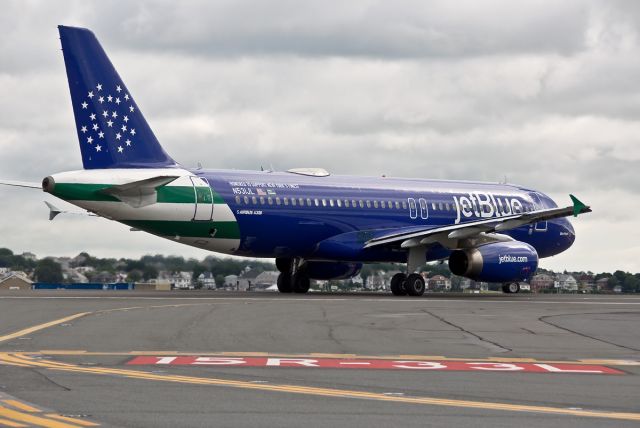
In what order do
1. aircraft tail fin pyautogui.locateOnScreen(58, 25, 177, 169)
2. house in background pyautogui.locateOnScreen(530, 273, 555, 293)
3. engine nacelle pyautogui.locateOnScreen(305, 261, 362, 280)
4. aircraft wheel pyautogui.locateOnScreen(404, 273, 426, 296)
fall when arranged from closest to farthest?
aircraft tail fin pyautogui.locateOnScreen(58, 25, 177, 169) < aircraft wheel pyautogui.locateOnScreen(404, 273, 426, 296) < engine nacelle pyautogui.locateOnScreen(305, 261, 362, 280) < house in background pyautogui.locateOnScreen(530, 273, 555, 293)

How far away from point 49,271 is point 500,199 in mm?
27668

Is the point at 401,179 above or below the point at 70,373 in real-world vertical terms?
above

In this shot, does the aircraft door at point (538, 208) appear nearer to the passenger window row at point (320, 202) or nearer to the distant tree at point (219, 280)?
the passenger window row at point (320, 202)

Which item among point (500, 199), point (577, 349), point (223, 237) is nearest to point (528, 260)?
point (500, 199)

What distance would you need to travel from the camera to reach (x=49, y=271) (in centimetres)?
6412

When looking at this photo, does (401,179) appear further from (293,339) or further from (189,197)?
(293,339)

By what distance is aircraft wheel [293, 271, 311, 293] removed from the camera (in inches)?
1854

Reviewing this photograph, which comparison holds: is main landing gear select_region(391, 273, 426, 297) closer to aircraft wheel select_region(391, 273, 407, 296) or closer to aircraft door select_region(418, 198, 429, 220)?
aircraft wheel select_region(391, 273, 407, 296)

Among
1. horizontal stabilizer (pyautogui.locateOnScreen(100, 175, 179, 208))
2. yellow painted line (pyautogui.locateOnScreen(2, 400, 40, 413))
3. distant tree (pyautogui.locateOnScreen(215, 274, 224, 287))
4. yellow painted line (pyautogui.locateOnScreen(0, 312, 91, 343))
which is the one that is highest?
horizontal stabilizer (pyautogui.locateOnScreen(100, 175, 179, 208))

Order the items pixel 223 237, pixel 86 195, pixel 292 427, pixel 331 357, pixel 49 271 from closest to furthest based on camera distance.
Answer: pixel 292 427
pixel 331 357
pixel 86 195
pixel 223 237
pixel 49 271

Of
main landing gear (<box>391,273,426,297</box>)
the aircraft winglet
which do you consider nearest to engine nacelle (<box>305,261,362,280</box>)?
main landing gear (<box>391,273,426,297</box>)

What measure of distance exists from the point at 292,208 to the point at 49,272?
26.1 meters

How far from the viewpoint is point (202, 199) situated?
3975cm

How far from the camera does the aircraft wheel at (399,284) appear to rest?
44688mm
